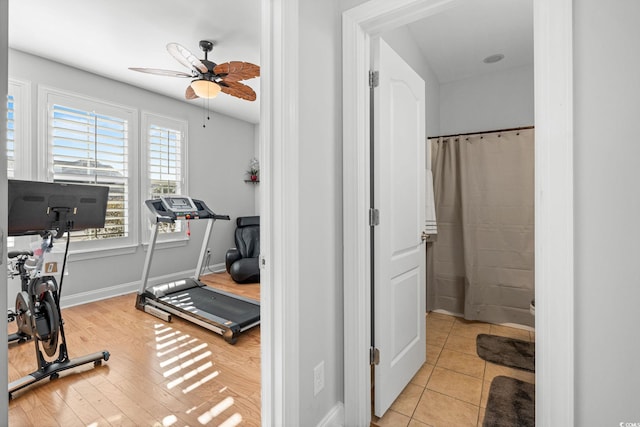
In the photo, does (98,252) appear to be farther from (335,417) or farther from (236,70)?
(335,417)

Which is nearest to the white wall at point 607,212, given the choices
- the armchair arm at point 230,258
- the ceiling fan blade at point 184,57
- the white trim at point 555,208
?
the white trim at point 555,208

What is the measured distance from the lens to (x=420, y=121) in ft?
6.71

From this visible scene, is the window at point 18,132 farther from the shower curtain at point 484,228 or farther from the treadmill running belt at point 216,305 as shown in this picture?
the shower curtain at point 484,228

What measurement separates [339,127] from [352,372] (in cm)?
126

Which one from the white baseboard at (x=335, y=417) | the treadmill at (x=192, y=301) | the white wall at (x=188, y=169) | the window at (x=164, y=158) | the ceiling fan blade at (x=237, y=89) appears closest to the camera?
the white baseboard at (x=335, y=417)

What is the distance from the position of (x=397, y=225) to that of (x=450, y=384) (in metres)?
1.14

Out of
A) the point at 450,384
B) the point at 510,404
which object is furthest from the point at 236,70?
the point at 510,404

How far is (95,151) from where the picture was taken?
340cm

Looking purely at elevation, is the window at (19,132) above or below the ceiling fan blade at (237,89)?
below

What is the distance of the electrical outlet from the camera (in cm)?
136

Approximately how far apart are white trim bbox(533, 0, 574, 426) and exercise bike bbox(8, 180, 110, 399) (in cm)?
260

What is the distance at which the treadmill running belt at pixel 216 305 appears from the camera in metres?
2.77

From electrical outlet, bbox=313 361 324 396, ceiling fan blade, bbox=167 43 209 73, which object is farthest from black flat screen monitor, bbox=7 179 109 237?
electrical outlet, bbox=313 361 324 396

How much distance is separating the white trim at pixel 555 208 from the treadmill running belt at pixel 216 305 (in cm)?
222
